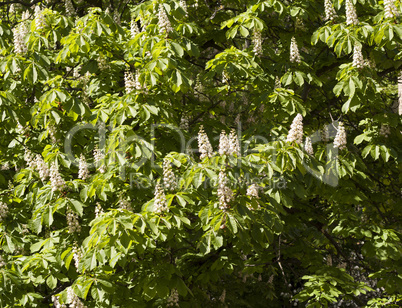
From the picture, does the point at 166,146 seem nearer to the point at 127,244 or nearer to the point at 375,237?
the point at 127,244

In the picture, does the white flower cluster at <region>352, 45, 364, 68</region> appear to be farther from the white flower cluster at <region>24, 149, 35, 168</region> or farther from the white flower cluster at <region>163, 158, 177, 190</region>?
the white flower cluster at <region>24, 149, 35, 168</region>

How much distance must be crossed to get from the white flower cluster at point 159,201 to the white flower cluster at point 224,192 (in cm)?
47

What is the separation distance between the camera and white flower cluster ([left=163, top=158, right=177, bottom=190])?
13.8ft

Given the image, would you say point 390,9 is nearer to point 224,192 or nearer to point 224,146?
point 224,146

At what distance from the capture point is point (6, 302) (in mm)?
4758

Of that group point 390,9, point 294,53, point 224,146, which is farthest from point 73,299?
point 390,9

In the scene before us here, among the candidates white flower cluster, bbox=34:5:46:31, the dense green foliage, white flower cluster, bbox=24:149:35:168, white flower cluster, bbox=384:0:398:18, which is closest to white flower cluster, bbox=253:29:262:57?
the dense green foliage

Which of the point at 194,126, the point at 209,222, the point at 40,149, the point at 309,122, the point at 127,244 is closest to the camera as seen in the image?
the point at 127,244

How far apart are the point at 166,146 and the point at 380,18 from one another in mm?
2580

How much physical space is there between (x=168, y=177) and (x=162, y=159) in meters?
0.35

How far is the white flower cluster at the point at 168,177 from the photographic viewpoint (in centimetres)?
422

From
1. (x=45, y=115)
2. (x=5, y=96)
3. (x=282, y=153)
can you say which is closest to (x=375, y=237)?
(x=282, y=153)

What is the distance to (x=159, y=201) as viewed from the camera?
4070mm

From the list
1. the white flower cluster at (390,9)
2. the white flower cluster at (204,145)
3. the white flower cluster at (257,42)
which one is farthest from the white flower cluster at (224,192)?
the white flower cluster at (390,9)
